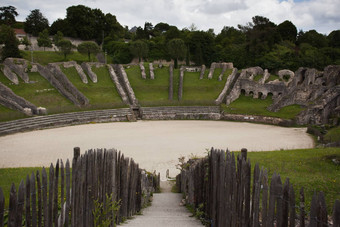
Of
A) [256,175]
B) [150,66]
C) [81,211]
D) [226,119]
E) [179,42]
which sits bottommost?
[81,211]

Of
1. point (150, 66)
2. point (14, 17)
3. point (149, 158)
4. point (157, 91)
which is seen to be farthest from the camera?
point (14, 17)

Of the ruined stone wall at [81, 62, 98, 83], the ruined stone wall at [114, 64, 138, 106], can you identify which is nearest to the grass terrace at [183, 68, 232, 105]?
the ruined stone wall at [114, 64, 138, 106]

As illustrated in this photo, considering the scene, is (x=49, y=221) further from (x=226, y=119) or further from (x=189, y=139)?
(x=226, y=119)

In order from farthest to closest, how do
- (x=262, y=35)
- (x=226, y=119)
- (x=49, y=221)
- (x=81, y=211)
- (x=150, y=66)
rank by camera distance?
(x=262, y=35), (x=150, y=66), (x=226, y=119), (x=81, y=211), (x=49, y=221)

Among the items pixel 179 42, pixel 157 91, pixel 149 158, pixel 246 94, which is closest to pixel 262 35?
pixel 179 42

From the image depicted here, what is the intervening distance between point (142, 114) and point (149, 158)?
18466 mm

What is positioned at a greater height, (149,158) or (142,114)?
(142,114)

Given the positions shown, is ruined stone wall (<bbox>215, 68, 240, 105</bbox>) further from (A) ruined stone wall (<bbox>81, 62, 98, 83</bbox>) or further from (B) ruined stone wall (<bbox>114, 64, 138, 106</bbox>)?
(A) ruined stone wall (<bbox>81, 62, 98, 83</bbox>)

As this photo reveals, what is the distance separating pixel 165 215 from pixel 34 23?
252 ft

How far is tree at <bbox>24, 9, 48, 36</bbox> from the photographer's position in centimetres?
7312

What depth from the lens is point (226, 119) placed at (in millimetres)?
38469

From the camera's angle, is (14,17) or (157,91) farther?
(14,17)

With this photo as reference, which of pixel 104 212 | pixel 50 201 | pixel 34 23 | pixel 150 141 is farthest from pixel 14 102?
pixel 34 23

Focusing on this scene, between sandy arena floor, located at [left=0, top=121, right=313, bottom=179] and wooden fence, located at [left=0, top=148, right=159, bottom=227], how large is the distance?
10.3 m
